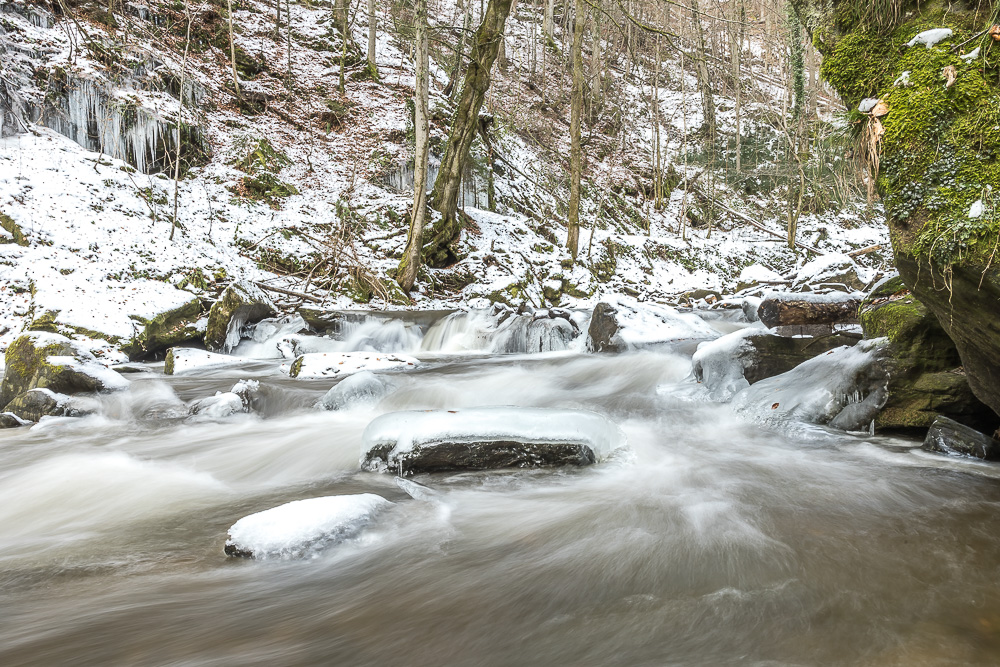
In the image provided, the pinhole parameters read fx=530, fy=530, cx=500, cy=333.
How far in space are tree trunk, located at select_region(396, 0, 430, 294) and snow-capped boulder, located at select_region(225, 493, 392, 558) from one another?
28.5 ft

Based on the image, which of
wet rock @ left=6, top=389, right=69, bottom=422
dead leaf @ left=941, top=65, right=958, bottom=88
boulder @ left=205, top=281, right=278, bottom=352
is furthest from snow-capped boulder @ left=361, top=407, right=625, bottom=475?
boulder @ left=205, top=281, right=278, bottom=352

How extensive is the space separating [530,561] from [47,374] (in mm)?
5570

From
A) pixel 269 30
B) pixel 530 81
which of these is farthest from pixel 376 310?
pixel 530 81

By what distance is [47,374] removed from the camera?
5328 millimetres

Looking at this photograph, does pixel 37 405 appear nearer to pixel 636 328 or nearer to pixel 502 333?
pixel 502 333

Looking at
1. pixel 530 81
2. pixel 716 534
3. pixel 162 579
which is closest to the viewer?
pixel 162 579

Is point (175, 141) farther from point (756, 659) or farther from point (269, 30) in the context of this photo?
point (756, 659)

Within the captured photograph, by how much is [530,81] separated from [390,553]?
24.9 meters

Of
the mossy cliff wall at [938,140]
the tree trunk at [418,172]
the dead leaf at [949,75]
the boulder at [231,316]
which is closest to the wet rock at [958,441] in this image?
the mossy cliff wall at [938,140]

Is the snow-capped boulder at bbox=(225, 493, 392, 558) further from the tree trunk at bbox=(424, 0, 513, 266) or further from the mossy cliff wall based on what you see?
the tree trunk at bbox=(424, 0, 513, 266)

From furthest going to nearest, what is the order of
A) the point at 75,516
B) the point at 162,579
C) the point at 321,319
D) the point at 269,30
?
the point at 269,30
the point at 321,319
the point at 75,516
the point at 162,579

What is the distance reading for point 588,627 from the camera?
5.97 feet

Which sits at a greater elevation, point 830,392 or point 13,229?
point 13,229

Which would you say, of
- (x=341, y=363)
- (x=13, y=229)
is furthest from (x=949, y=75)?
(x=13, y=229)
